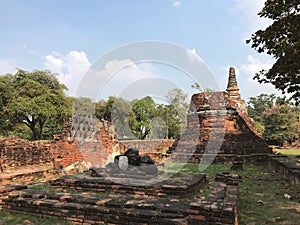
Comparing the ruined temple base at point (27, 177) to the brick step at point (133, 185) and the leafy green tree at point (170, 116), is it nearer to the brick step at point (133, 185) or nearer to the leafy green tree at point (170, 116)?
the brick step at point (133, 185)

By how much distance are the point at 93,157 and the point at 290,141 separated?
26621mm

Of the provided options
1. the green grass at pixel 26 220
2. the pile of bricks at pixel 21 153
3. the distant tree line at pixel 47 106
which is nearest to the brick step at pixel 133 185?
the green grass at pixel 26 220

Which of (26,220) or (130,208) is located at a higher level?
(130,208)

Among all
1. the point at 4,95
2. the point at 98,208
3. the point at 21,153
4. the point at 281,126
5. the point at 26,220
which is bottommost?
the point at 26,220

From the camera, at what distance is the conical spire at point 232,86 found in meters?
16.9

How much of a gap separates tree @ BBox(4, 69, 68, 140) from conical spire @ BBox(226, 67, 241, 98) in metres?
15.5

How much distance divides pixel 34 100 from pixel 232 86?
16.9m

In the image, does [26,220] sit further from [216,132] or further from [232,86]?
[232,86]

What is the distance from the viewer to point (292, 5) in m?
5.90

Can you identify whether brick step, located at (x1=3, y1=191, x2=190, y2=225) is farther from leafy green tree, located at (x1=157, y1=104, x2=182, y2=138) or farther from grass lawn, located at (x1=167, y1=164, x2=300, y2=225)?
leafy green tree, located at (x1=157, y1=104, x2=182, y2=138)

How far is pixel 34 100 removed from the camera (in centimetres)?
2200

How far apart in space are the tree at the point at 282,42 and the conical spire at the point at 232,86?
8.85 metres

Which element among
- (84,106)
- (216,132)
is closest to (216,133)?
(216,132)

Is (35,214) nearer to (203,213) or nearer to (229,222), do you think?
(203,213)
